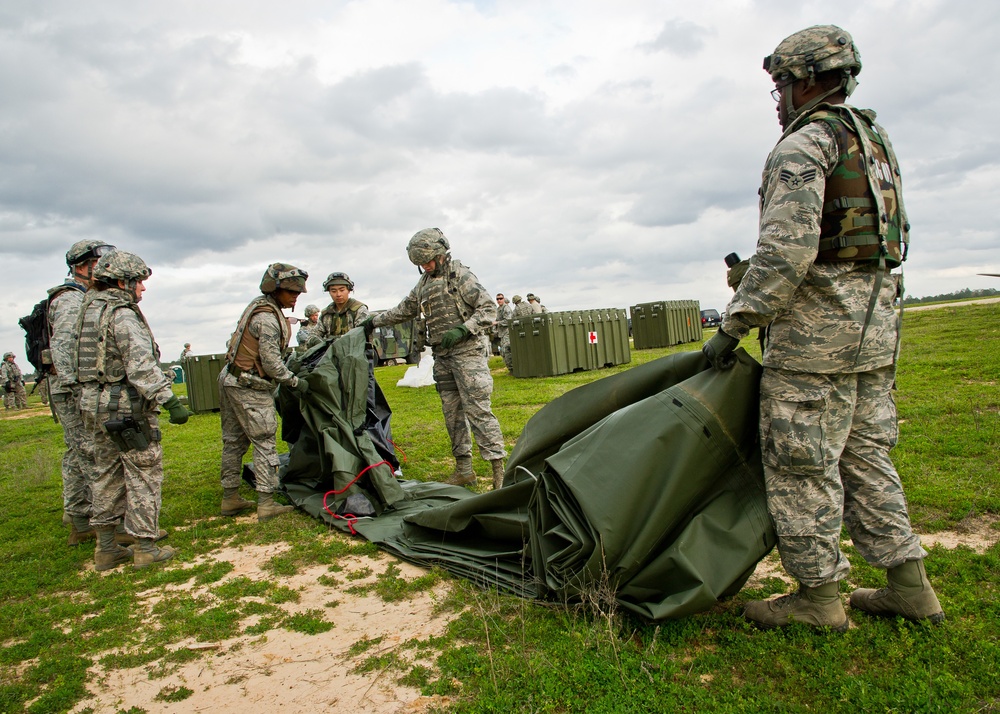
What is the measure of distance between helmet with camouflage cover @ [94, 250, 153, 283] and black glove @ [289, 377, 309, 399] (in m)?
1.53

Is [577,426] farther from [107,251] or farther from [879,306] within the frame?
[107,251]

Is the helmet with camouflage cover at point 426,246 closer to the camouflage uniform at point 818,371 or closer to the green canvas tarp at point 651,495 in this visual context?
the green canvas tarp at point 651,495

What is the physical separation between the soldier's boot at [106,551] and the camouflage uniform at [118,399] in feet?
0.18

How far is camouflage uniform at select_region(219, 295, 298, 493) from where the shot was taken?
569 centimetres

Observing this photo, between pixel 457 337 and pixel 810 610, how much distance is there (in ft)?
13.0

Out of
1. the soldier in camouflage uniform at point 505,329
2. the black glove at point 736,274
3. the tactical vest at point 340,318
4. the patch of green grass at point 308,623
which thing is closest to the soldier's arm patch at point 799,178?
the black glove at point 736,274

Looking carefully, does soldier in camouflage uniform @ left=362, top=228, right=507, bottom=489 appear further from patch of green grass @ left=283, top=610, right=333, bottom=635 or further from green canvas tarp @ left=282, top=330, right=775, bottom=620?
patch of green grass @ left=283, top=610, right=333, bottom=635

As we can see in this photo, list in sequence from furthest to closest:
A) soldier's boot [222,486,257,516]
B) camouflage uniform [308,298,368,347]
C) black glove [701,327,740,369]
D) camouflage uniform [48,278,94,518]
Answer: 1. camouflage uniform [308,298,368,347]
2. soldier's boot [222,486,257,516]
3. camouflage uniform [48,278,94,518]
4. black glove [701,327,740,369]

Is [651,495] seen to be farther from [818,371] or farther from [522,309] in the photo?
[522,309]

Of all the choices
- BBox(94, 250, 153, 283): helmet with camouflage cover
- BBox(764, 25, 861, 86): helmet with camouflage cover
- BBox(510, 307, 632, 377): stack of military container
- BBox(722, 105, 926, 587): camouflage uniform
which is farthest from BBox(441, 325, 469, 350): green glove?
BBox(510, 307, 632, 377): stack of military container

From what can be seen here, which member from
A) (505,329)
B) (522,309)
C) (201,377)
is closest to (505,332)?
(505,329)

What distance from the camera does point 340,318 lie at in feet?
24.2

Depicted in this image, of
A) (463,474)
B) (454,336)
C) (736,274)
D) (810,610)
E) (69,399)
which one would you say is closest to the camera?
(810,610)

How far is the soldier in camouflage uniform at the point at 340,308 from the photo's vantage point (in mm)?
7250
